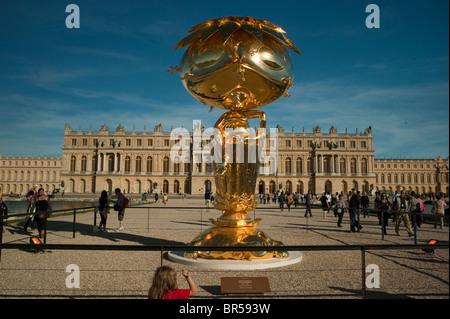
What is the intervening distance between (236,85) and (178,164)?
51108 mm

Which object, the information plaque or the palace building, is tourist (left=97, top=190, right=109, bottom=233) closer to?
the information plaque

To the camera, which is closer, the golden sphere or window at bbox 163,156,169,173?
the golden sphere

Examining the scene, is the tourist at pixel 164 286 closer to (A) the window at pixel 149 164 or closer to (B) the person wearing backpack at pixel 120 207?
(B) the person wearing backpack at pixel 120 207

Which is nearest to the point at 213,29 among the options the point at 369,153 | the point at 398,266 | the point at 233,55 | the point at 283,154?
the point at 233,55

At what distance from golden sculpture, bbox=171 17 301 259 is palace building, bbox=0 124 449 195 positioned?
156 feet

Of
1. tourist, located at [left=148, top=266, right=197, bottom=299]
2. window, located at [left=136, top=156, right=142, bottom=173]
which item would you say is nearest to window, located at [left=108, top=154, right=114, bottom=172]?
window, located at [left=136, top=156, right=142, bottom=173]

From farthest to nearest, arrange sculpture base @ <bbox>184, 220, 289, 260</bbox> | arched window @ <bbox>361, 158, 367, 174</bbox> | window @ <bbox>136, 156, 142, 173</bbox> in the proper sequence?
arched window @ <bbox>361, 158, 367, 174</bbox> < window @ <bbox>136, 156, 142, 173</bbox> < sculpture base @ <bbox>184, 220, 289, 260</bbox>

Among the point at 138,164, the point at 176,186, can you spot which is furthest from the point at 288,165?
the point at 138,164

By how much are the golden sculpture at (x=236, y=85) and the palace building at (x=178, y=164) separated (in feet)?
156

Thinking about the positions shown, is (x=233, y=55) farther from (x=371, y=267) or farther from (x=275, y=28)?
(x=371, y=267)

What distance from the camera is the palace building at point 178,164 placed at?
54188 millimetres

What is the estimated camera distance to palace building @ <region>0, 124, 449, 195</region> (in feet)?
178

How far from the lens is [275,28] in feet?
16.0

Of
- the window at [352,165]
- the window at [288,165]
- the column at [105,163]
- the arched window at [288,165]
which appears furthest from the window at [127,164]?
the window at [352,165]
